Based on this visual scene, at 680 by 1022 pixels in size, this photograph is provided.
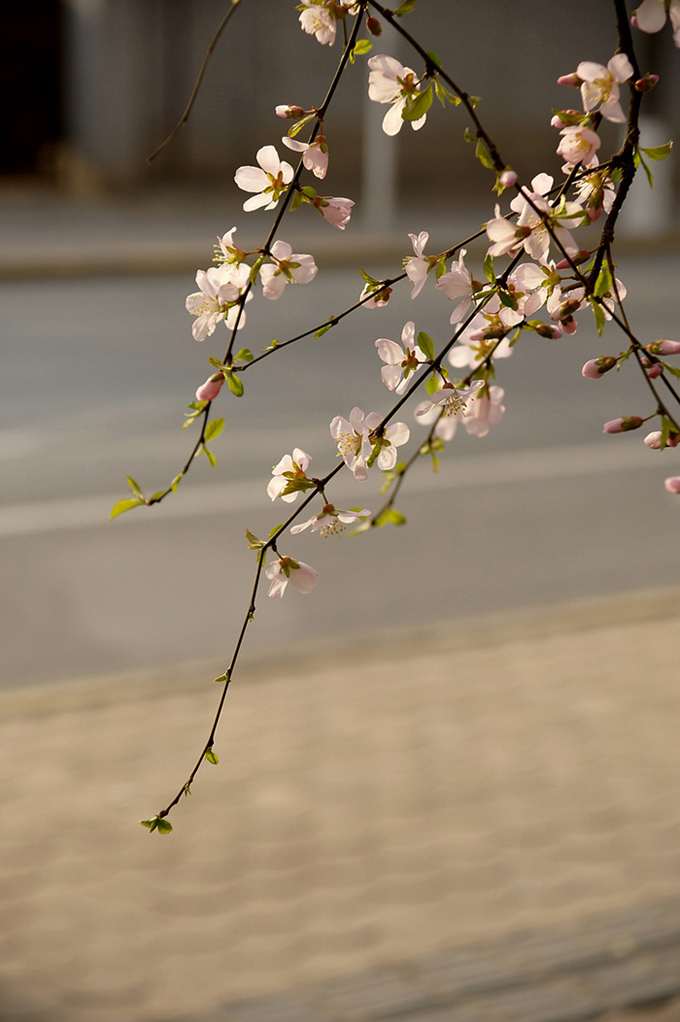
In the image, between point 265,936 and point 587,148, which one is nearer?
point 587,148

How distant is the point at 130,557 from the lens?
18.8ft

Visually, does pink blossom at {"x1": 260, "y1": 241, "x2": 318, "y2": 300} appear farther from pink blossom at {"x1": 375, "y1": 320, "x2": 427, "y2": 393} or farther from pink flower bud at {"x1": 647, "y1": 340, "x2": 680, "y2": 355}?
pink flower bud at {"x1": 647, "y1": 340, "x2": 680, "y2": 355}

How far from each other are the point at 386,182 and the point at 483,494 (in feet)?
34.7

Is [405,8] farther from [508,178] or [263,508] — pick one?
[263,508]

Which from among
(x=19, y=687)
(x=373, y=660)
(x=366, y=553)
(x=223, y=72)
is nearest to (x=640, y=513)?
(x=366, y=553)

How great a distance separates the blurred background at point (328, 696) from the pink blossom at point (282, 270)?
1.54m

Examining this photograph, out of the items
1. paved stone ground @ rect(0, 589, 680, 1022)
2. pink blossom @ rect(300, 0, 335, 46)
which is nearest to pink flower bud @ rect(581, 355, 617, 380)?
pink blossom @ rect(300, 0, 335, 46)

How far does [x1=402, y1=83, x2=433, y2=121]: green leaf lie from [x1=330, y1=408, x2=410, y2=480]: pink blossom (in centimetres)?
26

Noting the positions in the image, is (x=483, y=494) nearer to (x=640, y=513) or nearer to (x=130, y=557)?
(x=640, y=513)

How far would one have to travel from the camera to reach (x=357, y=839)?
3.16 meters

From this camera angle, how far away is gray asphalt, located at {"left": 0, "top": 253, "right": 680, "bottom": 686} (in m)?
5.14

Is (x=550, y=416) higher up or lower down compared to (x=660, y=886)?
higher up

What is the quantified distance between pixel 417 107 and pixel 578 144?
147 millimetres

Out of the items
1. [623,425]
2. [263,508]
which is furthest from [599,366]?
[263,508]
